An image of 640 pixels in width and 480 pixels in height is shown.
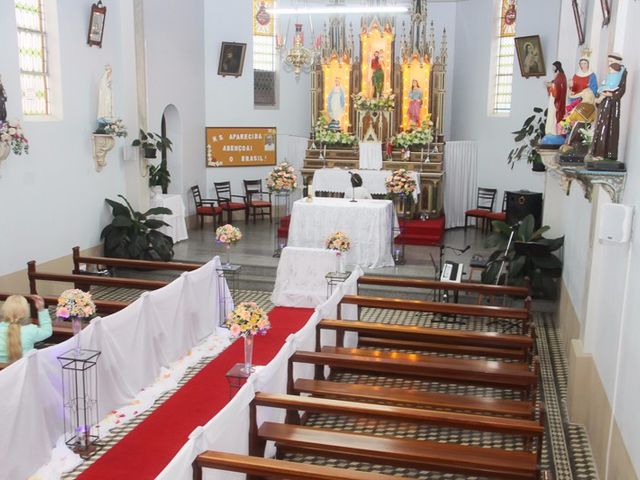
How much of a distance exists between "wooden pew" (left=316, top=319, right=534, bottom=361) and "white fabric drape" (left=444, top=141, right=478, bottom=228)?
966cm

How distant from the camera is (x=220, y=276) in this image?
948 centimetres

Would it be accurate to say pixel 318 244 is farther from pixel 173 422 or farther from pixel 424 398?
pixel 424 398

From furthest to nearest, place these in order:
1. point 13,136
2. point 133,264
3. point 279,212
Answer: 1. point 279,212
2. point 133,264
3. point 13,136

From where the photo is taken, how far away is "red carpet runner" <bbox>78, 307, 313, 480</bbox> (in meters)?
5.51

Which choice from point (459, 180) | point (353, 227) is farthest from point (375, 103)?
point (353, 227)

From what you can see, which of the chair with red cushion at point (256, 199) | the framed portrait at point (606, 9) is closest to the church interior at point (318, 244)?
the chair with red cushion at point (256, 199)

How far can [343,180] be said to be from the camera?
50.0ft

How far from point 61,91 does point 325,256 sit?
16.9ft

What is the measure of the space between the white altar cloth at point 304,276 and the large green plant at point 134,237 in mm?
2950

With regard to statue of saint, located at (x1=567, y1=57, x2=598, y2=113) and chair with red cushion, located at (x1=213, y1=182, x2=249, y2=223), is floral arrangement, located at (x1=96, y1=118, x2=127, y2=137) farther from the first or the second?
statue of saint, located at (x1=567, y1=57, x2=598, y2=113)

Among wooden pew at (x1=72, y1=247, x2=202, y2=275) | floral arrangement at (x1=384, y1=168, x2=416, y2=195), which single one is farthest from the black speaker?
wooden pew at (x1=72, y1=247, x2=202, y2=275)

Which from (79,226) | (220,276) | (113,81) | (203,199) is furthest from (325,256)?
(203,199)

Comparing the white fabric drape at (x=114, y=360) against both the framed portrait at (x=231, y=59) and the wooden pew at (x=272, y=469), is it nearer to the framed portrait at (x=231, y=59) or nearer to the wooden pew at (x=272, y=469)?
the wooden pew at (x=272, y=469)

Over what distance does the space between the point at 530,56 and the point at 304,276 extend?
8381mm
